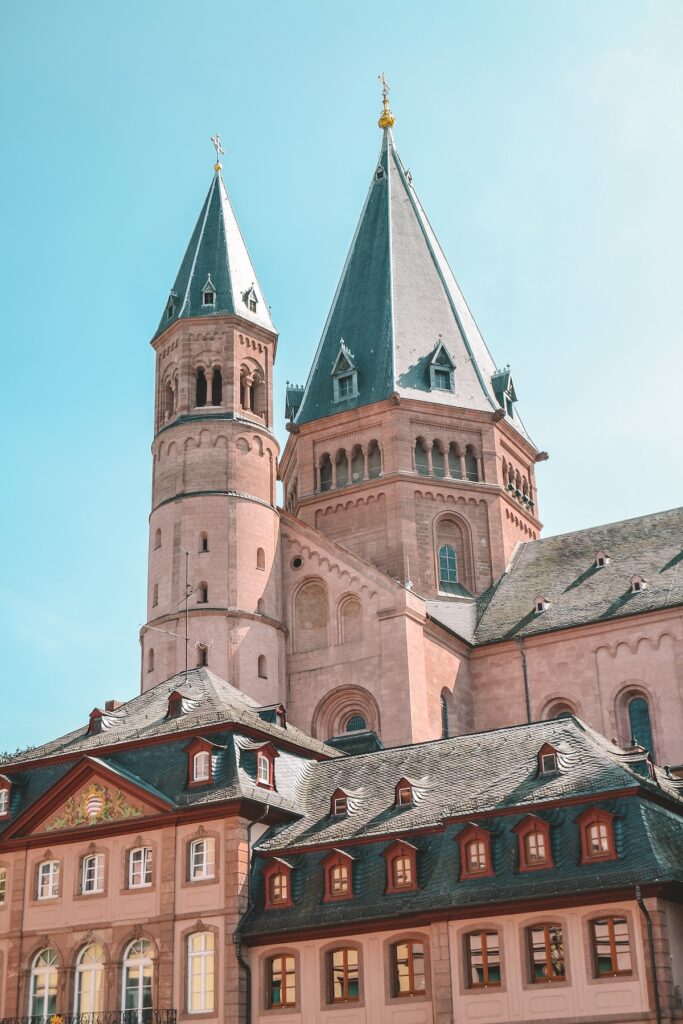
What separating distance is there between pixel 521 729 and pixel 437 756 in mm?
2630

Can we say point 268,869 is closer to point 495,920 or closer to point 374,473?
point 495,920

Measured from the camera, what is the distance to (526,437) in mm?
72812

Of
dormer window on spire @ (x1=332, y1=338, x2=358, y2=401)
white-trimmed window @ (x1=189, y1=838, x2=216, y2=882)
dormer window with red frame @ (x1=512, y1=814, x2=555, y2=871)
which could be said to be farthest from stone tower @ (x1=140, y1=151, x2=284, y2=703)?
dormer window with red frame @ (x1=512, y1=814, x2=555, y2=871)

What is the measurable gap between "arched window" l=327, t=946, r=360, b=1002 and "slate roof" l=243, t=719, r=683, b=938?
0.99 metres

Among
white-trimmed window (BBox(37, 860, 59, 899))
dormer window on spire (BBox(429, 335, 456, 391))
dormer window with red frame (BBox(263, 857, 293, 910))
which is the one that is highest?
dormer window on spire (BBox(429, 335, 456, 391))

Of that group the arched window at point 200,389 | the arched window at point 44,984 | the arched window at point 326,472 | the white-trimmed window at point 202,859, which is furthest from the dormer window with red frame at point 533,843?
the arched window at point 326,472

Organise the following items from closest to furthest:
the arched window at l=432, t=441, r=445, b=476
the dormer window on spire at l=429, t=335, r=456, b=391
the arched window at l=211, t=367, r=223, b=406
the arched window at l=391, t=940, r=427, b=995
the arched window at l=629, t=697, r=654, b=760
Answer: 1. the arched window at l=391, t=940, r=427, b=995
2. the arched window at l=629, t=697, r=654, b=760
3. the arched window at l=211, t=367, r=223, b=406
4. the arched window at l=432, t=441, r=445, b=476
5. the dormer window on spire at l=429, t=335, r=456, b=391

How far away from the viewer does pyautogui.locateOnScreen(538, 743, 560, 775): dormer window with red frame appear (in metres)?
36.4

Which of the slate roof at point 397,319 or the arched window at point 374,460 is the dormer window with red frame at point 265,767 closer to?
the arched window at point 374,460

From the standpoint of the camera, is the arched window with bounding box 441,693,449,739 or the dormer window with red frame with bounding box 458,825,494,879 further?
the arched window with bounding box 441,693,449,739

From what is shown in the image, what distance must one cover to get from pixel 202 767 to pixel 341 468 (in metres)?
30.2

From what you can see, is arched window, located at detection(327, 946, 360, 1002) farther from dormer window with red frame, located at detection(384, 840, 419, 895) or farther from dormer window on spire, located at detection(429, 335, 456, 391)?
dormer window on spire, located at detection(429, 335, 456, 391)

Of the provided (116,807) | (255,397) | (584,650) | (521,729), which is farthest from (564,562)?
(116,807)

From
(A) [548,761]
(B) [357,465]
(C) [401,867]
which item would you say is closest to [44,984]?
(C) [401,867]
